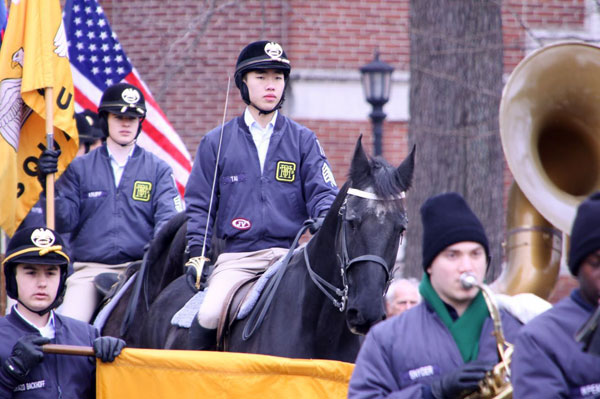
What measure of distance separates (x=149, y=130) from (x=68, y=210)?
2940 mm

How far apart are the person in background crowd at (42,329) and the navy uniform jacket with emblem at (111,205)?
2.88 meters

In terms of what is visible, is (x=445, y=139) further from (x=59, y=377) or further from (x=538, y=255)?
(x=59, y=377)

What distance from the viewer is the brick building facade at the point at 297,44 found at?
1495cm

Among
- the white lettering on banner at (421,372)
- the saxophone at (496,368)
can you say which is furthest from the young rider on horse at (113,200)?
the saxophone at (496,368)

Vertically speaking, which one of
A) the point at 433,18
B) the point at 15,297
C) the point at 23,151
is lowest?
the point at 15,297

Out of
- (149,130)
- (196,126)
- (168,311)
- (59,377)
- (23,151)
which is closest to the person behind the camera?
(59,377)

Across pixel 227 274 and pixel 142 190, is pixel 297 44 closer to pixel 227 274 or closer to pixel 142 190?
pixel 142 190

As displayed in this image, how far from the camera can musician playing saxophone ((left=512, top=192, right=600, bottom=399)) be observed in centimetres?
373

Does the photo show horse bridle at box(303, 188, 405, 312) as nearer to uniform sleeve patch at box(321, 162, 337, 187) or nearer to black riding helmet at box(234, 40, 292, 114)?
uniform sleeve patch at box(321, 162, 337, 187)

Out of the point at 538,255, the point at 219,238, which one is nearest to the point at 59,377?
the point at 219,238

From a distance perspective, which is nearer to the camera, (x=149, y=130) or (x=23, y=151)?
(x=23, y=151)

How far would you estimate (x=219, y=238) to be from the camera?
7141 mm

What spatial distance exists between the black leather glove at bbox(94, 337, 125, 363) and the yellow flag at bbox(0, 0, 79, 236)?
9.72 ft

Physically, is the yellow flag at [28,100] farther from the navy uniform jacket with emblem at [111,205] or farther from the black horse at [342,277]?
the black horse at [342,277]
